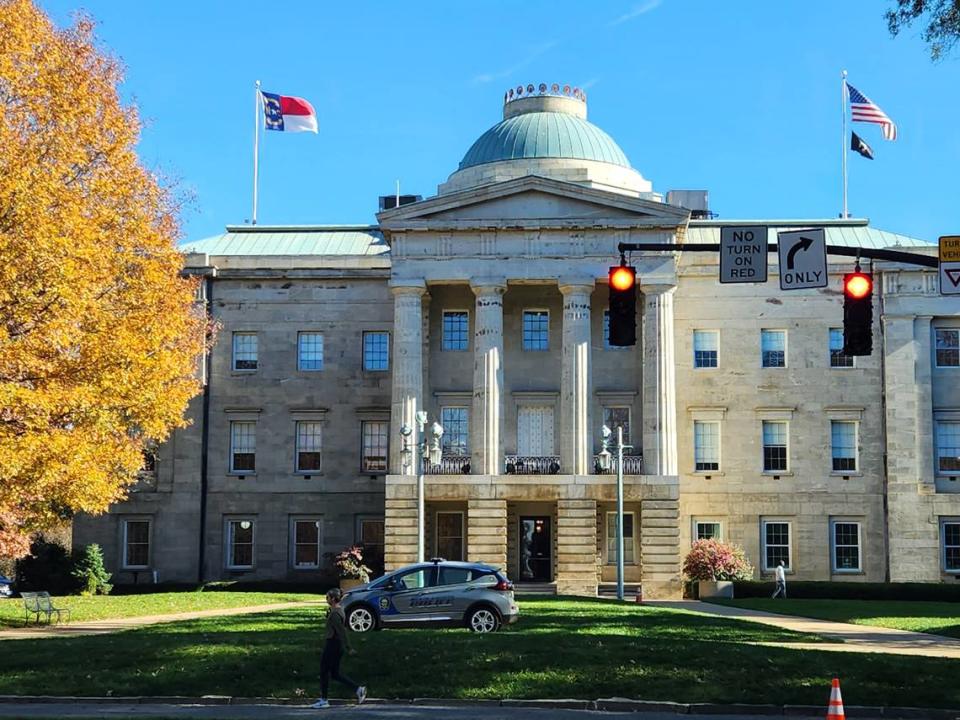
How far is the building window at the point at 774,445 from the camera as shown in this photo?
60.6 metres

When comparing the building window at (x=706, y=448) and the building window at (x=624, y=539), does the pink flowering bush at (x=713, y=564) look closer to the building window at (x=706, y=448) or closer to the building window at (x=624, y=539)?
the building window at (x=624, y=539)

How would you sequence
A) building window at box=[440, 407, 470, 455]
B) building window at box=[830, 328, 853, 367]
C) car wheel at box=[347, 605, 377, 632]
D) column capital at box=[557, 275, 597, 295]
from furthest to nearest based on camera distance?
building window at box=[830, 328, 853, 367]
building window at box=[440, 407, 470, 455]
column capital at box=[557, 275, 597, 295]
car wheel at box=[347, 605, 377, 632]

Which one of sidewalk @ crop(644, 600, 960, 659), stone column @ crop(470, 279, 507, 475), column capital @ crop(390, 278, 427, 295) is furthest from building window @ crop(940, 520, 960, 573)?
column capital @ crop(390, 278, 427, 295)

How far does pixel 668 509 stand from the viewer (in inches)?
2163

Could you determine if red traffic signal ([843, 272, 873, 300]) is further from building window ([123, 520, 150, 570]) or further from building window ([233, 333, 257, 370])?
building window ([123, 520, 150, 570])

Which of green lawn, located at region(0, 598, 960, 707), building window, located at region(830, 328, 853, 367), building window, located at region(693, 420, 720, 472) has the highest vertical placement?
building window, located at region(830, 328, 853, 367)

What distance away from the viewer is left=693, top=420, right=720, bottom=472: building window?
199 feet

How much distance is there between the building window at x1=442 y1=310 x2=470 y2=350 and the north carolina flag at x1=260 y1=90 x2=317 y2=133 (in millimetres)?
10973

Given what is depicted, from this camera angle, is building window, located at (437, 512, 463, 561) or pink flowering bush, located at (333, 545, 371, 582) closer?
pink flowering bush, located at (333, 545, 371, 582)

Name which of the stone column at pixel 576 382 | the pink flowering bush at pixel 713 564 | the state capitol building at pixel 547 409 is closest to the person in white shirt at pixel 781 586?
the pink flowering bush at pixel 713 564

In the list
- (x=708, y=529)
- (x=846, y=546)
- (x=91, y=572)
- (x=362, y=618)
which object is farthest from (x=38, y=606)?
(x=846, y=546)

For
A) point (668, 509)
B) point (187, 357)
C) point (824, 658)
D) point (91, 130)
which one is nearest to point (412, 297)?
point (668, 509)

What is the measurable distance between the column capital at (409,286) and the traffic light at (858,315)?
121 ft

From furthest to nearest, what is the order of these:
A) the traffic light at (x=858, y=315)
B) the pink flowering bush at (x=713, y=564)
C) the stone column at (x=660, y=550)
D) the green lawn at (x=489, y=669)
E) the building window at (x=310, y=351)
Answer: the building window at (x=310, y=351) < the pink flowering bush at (x=713, y=564) < the stone column at (x=660, y=550) < the green lawn at (x=489, y=669) < the traffic light at (x=858, y=315)
